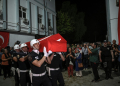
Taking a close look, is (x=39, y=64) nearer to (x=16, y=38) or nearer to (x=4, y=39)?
(x=4, y=39)

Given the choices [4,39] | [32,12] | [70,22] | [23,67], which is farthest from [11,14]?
[70,22]

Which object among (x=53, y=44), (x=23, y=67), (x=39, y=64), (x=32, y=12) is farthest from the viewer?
(x=32, y=12)

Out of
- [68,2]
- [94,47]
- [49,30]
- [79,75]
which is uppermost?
[68,2]

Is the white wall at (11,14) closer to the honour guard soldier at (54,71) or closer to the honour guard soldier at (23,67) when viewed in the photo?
the honour guard soldier at (23,67)

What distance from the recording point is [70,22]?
93.1 feet

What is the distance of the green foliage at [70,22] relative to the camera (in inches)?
1042

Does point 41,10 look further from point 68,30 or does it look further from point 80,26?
point 80,26

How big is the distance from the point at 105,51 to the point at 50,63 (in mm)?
3601

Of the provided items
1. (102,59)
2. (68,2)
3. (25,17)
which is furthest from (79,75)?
(68,2)

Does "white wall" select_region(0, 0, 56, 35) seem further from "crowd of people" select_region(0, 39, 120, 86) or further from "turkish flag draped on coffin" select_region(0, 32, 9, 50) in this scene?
"crowd of people" select_region(0, 39, 120, 86)

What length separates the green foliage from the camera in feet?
86.8

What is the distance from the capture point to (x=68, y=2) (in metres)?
30.8

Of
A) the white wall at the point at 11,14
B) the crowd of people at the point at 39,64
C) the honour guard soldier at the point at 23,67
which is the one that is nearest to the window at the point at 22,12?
the white wall at the point at 11,14

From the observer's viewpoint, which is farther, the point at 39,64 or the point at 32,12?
the point at 32,12
